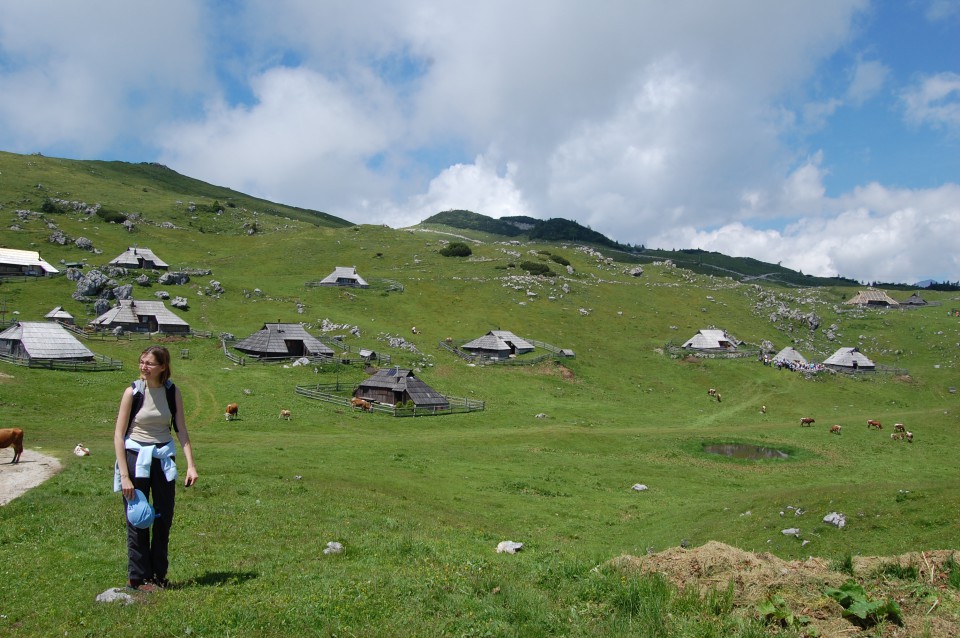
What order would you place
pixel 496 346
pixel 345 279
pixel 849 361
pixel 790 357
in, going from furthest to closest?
pixel 345 279
pixel 790 357
pixel 849 361
pixel 496 346

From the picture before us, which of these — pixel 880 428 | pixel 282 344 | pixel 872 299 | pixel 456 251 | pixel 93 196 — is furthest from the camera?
pixel 93 196

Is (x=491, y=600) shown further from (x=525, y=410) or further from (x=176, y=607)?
(x=525, y=410)

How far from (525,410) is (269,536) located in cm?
4906

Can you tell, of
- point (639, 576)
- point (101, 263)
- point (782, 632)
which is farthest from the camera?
point (101, 263)

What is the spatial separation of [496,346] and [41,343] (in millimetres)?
54572

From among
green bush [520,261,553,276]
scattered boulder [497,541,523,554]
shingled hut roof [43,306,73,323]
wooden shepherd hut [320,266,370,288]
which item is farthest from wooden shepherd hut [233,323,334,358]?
green bush [520,261,553,276]

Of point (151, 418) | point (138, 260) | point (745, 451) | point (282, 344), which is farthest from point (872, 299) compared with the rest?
point (138, 260)

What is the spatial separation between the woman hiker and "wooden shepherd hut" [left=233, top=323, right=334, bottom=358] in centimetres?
6449

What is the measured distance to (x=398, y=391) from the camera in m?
59.3

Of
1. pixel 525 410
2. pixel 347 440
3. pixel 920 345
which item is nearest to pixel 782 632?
pixel 347 440

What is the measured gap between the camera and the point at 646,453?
154 feet

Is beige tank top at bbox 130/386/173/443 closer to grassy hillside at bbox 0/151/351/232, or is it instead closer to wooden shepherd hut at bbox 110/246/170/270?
wooden shepherd hut at bbox 110/246/170/270

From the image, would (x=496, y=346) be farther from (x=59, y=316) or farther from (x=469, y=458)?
(x=59, y=316)

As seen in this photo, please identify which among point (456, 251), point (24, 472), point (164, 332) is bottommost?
point (24, 472)
